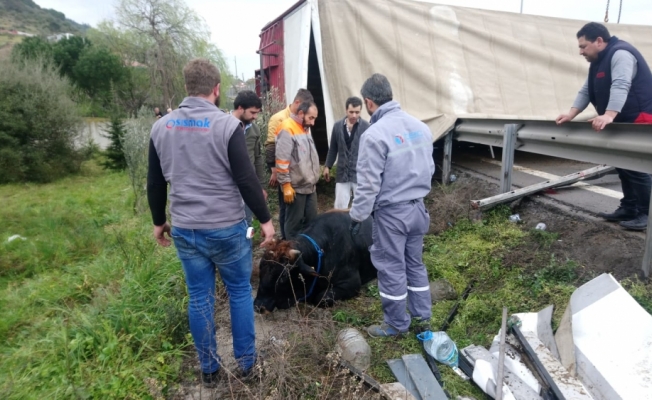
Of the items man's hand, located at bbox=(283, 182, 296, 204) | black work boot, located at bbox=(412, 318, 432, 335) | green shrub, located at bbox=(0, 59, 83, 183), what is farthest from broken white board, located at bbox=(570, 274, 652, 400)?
green shrub, located at bbox=(0, 59, 83, 183)

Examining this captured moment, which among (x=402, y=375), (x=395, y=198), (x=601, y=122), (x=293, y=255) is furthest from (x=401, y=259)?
(x=601, y=122)

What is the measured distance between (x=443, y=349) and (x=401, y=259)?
0.67 m

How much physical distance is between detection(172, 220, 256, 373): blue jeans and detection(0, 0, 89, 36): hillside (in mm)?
80845

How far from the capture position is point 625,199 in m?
3.92

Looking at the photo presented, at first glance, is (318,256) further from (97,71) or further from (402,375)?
(97,71)

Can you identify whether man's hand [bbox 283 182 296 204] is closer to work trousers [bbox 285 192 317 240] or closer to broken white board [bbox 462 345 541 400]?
work trousers [bbox 285 192 317 240]

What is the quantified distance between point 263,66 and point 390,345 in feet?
29.4

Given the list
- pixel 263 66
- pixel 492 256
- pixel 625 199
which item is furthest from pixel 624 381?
pixel 263 66

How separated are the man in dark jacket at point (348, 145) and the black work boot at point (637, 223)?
280cm

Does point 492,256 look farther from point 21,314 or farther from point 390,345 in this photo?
point 21,314

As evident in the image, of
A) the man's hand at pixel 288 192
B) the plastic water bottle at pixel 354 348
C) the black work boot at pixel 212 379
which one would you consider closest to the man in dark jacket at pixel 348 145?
the man's hand at pixel 288 192

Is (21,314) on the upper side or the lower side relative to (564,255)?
lower

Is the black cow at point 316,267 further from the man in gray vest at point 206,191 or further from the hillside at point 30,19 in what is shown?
the hillside at point 30,19

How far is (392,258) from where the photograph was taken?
9.85 feet
